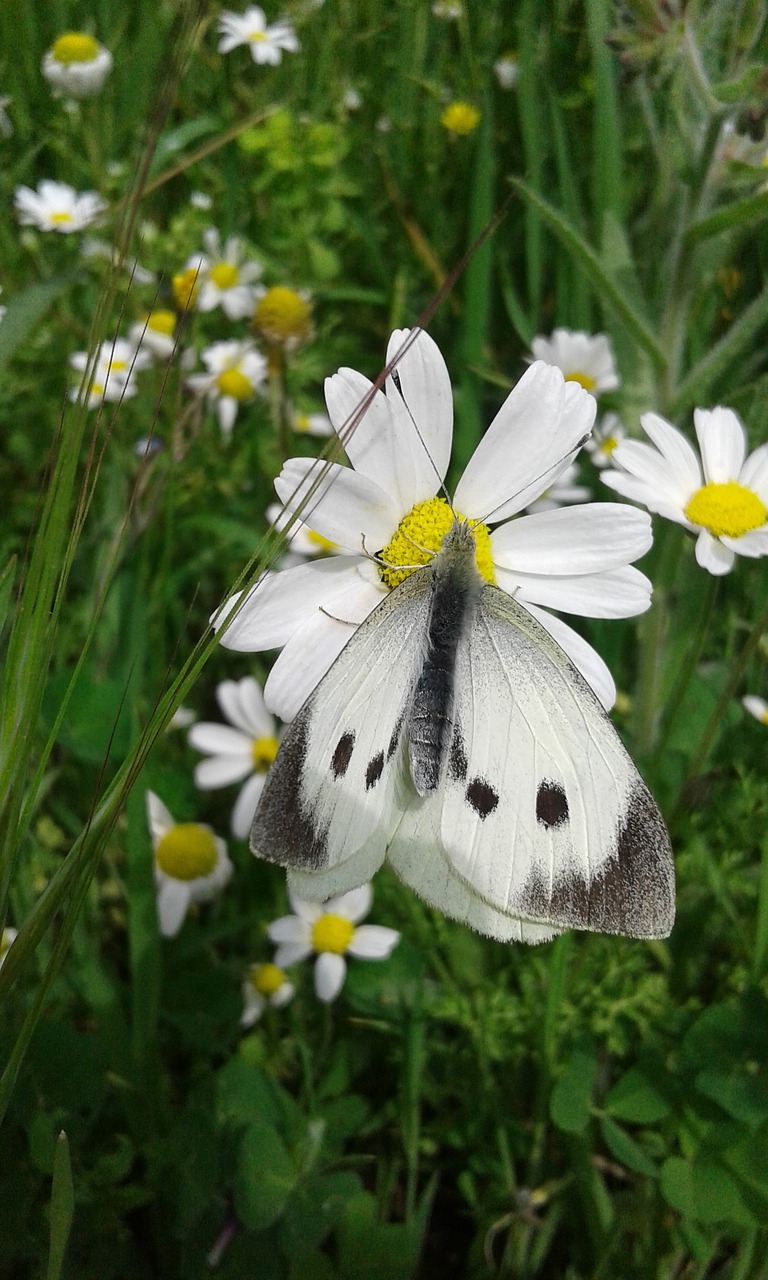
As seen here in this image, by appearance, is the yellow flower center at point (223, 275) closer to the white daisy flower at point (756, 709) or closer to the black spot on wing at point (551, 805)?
the white daisy flower at point (756, 709)

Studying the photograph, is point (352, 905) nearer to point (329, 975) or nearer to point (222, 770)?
point (329, 975)

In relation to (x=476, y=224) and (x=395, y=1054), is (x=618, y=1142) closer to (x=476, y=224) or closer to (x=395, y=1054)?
(x=395, y=1054)

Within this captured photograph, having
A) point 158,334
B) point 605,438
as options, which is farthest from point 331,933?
point 158,334

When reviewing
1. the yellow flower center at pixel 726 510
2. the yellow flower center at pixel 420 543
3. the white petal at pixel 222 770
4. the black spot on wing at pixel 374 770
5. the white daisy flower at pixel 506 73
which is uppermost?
the white daisy flower at pixel 506 73

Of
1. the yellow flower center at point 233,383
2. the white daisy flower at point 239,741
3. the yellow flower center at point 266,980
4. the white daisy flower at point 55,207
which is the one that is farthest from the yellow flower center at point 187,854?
the white daisy flower at point 55,207

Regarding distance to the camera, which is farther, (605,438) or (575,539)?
(605,438)

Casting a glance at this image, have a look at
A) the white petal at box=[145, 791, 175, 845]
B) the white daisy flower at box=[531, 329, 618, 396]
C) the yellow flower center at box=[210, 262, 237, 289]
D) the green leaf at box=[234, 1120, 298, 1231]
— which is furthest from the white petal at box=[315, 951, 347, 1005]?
the yellow flower center at box=[210, 262, 237, 289]
